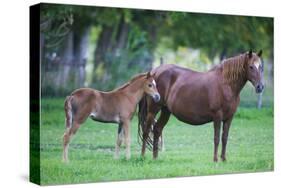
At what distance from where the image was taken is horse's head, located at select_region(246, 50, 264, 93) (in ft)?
37.8

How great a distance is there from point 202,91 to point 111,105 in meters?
1.52

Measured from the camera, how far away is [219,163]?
11711 millimetres

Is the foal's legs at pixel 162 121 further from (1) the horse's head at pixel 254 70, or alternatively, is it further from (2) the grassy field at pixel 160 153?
(1) the horse's head at pixel 254 70

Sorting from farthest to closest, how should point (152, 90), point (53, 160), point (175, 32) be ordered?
point (175, 32) → point (152, 90) → point (53, 160)

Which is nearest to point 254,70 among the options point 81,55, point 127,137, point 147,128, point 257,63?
point 257,63

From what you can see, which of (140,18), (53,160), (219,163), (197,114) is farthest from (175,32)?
(53,160)

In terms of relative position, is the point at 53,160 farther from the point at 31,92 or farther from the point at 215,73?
the point at 215,73

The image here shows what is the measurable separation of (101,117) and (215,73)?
2008 mm

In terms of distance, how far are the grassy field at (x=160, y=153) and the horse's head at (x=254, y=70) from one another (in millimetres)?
680

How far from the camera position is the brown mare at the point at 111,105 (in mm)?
10672

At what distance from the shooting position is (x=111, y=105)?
1089 centimetres

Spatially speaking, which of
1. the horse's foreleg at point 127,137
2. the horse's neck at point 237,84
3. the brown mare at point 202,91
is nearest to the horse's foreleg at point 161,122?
the brown mare at point 202,91

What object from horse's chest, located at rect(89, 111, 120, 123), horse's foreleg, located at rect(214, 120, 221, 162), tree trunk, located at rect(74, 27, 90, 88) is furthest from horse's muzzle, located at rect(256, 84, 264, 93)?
tree trunk, located at rect(74, 27, 90, 88)

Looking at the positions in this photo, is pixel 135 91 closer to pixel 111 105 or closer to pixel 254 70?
pixel 111 105
